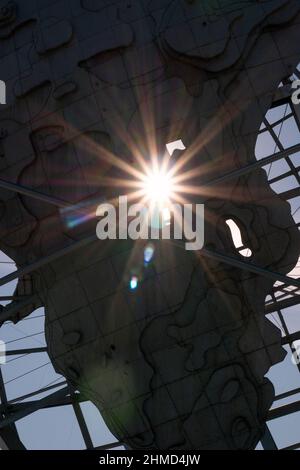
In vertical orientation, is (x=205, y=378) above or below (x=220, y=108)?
below

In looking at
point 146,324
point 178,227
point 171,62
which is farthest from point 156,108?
point 146,324

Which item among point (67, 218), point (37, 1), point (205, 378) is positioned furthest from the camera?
point (37, 1)

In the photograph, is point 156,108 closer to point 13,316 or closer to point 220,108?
point 220,108

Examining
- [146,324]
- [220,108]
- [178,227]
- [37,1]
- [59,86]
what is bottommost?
[146,324]

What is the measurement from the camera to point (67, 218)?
17719 mm

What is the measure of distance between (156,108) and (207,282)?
2960mm
